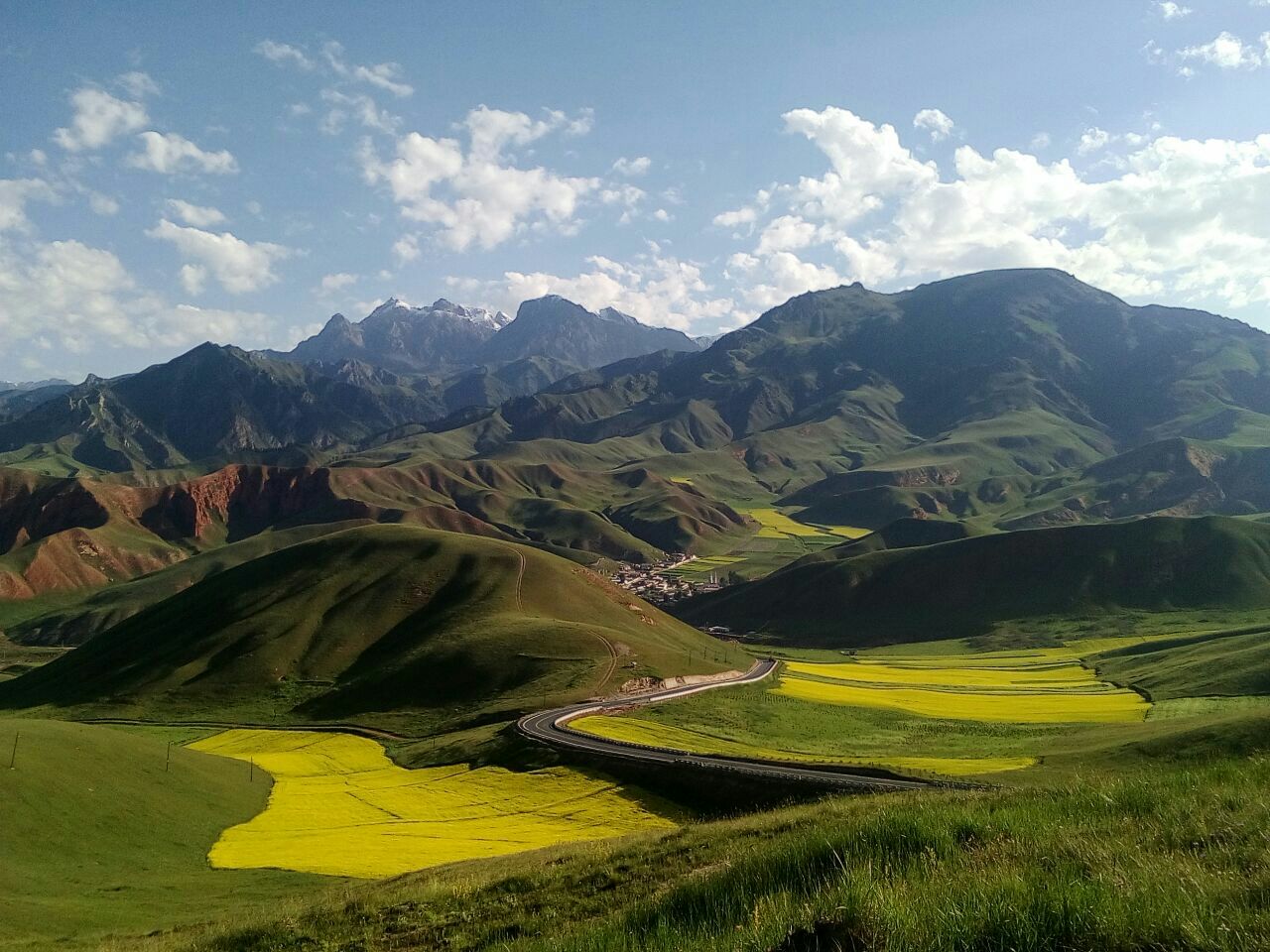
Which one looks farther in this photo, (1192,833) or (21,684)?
(21,684)

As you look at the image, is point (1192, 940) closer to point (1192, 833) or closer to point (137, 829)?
point (1192, 833)

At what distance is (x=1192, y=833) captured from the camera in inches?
373

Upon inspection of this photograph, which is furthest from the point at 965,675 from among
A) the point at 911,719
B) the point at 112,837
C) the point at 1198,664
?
the point at 112,837

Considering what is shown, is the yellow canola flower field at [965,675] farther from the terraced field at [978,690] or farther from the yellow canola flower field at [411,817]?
the yellow canola flower field at [411,817]

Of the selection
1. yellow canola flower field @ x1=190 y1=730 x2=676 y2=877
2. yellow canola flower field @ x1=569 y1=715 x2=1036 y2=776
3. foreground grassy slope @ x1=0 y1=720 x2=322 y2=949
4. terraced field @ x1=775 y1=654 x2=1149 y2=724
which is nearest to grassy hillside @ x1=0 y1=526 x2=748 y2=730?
yellow canola flower field @ x1=569 y1=715 x2=1036 y2=776

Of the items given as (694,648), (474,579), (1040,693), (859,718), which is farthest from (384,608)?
(1040,693)

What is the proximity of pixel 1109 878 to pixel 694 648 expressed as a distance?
147 meters

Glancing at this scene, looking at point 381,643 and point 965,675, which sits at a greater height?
point 381,643

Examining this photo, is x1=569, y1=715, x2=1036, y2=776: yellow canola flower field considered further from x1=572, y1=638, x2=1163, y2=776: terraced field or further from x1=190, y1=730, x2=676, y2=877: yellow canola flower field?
x1=190, y1=730, x2=676, y2=877: yellow canola flower field

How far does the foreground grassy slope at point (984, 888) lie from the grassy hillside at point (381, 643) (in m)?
96.4

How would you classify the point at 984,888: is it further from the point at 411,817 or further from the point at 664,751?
the point at 664,751

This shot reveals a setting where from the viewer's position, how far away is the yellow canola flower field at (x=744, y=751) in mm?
65812

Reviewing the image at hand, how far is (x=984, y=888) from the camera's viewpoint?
7.78 meters

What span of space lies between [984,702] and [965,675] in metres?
33.4
